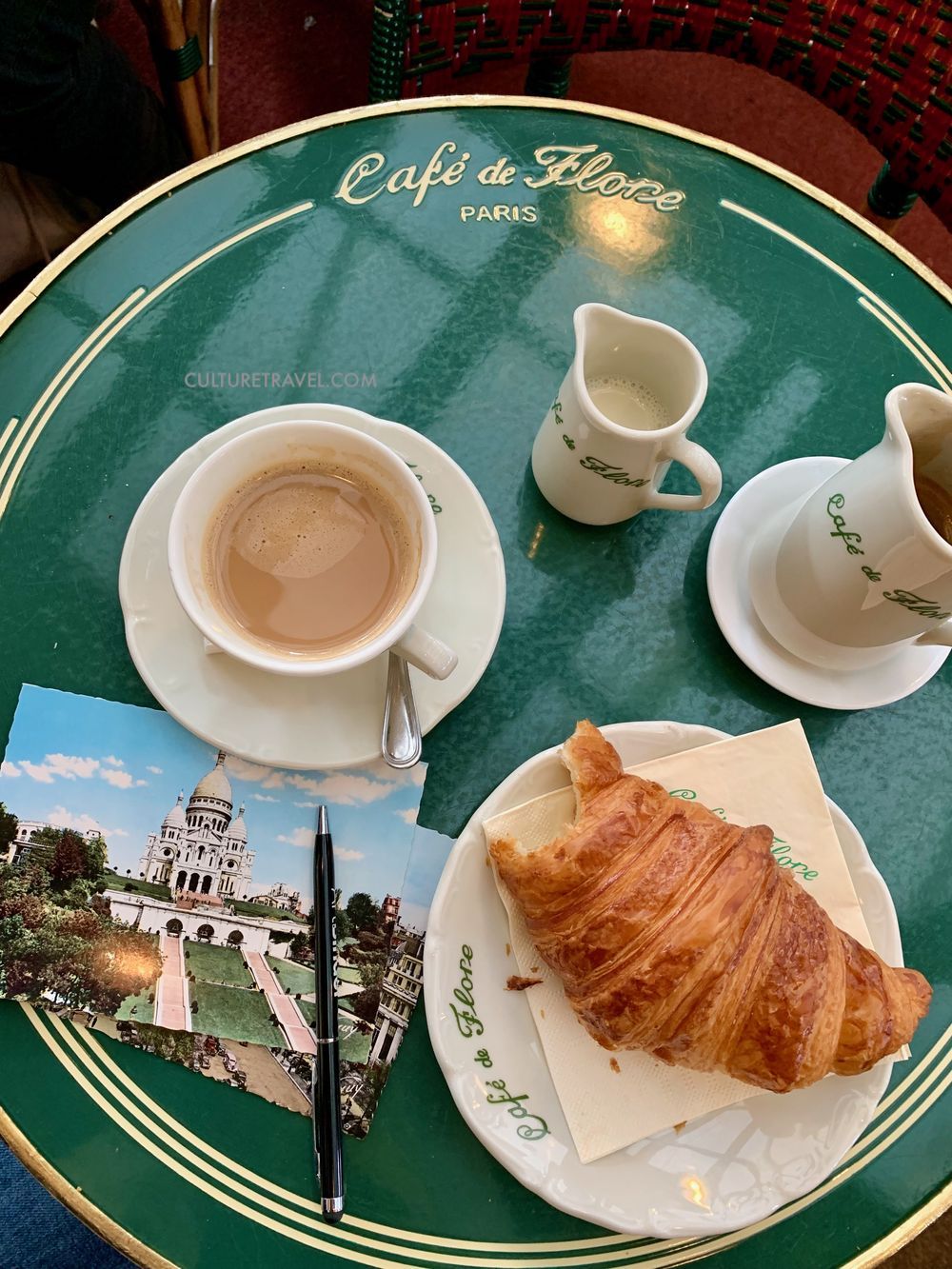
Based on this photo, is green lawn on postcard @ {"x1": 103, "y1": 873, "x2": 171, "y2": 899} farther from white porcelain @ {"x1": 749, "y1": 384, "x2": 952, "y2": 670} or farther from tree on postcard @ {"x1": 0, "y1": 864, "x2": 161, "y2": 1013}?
white porcelain @ {"x1": 749, "y1": 384, "x2": 952, "y2": 670}

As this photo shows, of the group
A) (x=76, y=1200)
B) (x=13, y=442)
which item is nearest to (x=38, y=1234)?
(x=76, y=1200)

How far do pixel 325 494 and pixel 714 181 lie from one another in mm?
703

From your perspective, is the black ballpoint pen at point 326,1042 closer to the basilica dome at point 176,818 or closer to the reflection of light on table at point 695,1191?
the basilica dome at point 176,818

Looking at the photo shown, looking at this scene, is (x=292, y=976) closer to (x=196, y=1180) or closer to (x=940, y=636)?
(x=196, y=1180)

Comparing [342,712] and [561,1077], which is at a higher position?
[342,712]

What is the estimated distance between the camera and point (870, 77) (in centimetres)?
130

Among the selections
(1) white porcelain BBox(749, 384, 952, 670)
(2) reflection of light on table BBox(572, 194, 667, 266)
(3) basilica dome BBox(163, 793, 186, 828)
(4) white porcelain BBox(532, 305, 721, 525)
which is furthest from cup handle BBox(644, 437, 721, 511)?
(3) basilica dome BBox(163, 793, 186, 828)

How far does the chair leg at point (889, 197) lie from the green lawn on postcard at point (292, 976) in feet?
4.70

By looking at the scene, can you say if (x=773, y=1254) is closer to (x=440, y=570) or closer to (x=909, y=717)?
(x=909, y=717)

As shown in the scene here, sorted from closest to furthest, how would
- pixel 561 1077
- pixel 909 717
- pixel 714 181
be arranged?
pixel 561 1077 → pixel 909 717 → pixel 714 181

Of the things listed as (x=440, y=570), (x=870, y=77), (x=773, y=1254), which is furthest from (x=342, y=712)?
(x=870, y=77)

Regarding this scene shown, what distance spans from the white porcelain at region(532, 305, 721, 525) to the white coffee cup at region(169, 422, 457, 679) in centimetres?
19

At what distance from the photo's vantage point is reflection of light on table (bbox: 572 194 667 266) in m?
1.19

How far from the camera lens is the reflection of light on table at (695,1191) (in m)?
0.87
